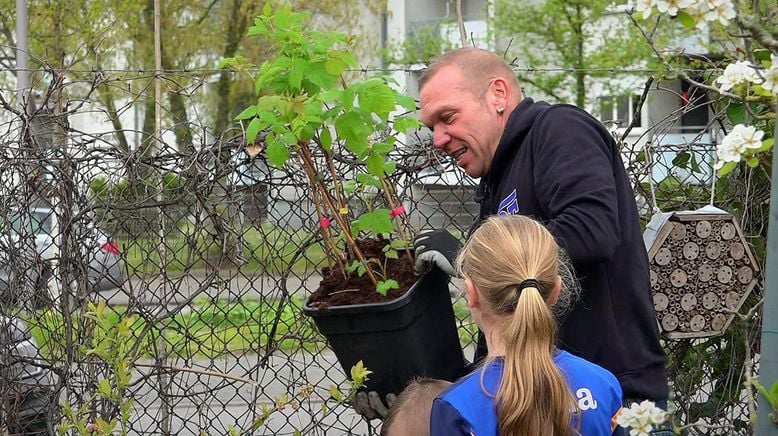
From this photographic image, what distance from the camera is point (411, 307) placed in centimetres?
276

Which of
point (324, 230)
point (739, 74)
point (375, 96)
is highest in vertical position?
point (739, 74)

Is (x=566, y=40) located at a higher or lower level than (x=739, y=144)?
lower

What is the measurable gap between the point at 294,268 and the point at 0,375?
123 cm

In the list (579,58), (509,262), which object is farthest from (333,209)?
(579,58)

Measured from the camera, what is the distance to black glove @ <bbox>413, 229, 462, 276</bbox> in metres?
2.65

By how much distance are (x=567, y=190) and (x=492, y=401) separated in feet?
2.10

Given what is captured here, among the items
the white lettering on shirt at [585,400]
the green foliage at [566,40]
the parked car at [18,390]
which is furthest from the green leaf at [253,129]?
the green foliage at [566,40]

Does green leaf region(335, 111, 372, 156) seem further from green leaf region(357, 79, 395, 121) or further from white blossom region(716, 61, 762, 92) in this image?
white blossom region(716, 61, 762, 92)

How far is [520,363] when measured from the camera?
2.06 m

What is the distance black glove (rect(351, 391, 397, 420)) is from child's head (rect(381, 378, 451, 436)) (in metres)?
0.38

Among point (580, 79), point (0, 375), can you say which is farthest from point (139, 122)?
point (0, 375)

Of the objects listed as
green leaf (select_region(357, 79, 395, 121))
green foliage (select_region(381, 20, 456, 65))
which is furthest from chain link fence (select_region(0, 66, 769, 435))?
green foliage (select_region(381, 20, 456, 65))

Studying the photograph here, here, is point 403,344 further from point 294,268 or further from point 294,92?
point 294,268

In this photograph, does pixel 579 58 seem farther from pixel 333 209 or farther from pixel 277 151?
pixel 277 151
